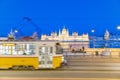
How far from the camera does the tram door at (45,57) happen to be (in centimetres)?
3198

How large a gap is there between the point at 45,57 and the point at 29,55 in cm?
145

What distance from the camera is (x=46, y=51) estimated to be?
3222 cm

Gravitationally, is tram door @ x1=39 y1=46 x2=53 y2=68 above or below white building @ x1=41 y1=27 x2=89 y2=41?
below

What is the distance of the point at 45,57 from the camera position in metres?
32.1

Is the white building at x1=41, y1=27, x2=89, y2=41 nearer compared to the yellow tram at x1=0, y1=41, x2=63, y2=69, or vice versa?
the yellow tram at x1=0, y1=41, x2=63, y2=69

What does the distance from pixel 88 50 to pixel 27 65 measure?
32694 mm

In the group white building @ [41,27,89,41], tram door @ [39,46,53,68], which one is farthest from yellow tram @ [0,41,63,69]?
white building @ [41,27,89,41]

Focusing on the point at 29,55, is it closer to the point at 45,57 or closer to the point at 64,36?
the point at 45,57

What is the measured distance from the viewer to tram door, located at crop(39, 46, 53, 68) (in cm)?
3198

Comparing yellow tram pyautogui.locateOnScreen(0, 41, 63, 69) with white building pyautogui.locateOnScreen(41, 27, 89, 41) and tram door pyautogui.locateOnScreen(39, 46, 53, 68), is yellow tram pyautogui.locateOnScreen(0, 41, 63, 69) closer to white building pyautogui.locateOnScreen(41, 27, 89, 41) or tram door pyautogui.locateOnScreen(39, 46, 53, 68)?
tram door pyautogui.locateOnScreen(39, 46, 53, 68)

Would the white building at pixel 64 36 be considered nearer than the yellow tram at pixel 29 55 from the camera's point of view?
No

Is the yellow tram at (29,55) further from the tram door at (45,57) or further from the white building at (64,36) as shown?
the white building at (64,36)

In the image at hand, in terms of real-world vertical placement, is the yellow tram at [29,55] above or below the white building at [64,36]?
below

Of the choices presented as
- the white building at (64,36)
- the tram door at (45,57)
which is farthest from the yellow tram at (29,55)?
the white building at (64,36)
